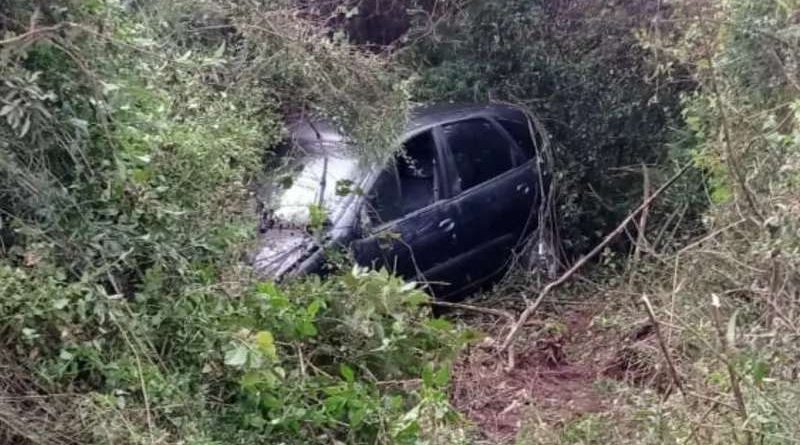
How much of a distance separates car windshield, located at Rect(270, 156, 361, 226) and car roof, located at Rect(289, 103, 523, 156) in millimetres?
86

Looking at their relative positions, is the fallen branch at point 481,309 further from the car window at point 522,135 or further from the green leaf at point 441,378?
the green leaf at point 441,378

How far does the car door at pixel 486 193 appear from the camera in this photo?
22.7ft

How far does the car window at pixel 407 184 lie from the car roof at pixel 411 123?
0.42 ft


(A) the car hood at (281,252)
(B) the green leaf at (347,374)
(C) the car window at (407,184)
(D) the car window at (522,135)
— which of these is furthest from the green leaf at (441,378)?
(D) the car window at (522,135)

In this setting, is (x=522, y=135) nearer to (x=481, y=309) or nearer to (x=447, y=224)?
(x=447, y=224)

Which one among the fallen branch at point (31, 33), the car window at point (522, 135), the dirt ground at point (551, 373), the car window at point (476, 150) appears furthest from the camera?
the car window at point (522, 135)

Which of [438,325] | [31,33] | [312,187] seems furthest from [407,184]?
[31,33]

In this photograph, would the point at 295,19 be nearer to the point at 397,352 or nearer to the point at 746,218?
the point at 397,352

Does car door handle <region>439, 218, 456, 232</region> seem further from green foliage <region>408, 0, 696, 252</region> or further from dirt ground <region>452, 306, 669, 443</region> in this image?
green foliage <region>408, 0, 696, 252</region>

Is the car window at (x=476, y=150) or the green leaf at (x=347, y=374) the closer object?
the green leaf at (x=347, y=374)

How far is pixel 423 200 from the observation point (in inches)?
263

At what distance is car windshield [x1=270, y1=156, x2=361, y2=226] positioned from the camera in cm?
586

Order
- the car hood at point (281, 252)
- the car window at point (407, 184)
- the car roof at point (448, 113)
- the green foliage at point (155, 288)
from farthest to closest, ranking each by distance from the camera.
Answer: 1. the car roof at point (448, 113)
2. the car window at point (407, 184)
3. the car hood at point (281, 252)
4. the green foliage at point (155, 288)

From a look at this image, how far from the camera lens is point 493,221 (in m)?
7.17
